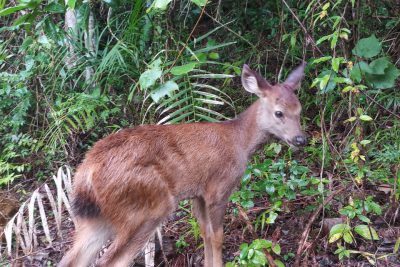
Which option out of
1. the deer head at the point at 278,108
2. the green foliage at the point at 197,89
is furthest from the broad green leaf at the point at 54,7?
the deer head at the point at 278,108

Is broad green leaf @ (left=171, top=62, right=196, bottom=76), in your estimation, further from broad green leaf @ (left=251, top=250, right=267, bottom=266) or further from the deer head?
broad green leaf @ (left=251, top=250, right=267, bottom=266)

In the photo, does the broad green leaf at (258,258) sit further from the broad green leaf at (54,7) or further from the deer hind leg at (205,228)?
the broad green leaf at (54,7)

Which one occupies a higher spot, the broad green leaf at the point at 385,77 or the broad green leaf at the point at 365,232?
the broad green leaf at the point at 385,77

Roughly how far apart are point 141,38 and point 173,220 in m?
2.41

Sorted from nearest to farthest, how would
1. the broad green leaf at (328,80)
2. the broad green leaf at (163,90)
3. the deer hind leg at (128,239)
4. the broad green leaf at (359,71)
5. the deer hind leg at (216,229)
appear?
the deer hind leg at (128,239) < the broad green leaf at (328,80) < the broad green leaf at (359,71) < the broad green leaf at (163,90) < the deer hind leg at (216,229)

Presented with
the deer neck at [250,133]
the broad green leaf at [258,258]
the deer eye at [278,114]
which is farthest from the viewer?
the deer neck at [250,133]

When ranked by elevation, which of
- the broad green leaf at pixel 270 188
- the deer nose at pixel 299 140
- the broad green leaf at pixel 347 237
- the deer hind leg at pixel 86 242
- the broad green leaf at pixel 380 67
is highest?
the broad green leaf at pixel 380 67

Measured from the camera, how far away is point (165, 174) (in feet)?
16.8

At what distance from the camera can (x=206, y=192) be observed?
5.47 metres

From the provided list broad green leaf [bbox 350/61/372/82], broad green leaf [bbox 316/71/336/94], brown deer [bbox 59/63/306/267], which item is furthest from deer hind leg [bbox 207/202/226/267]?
broad green leaf [bbox 350/61/372/82]

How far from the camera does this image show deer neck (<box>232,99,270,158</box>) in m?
5.71

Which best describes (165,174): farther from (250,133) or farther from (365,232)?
(365,232)

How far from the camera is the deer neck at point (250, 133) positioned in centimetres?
571

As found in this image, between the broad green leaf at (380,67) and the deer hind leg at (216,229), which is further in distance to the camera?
the deer hind leg at (216,229)
